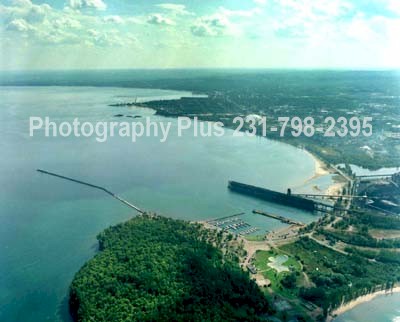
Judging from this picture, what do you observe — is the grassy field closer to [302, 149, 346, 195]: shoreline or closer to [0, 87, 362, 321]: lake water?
[0, 87, 362, 321]: lake water

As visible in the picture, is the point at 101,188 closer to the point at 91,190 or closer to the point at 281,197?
the point at 91,190

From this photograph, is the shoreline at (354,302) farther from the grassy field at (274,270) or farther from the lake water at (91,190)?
the lake water at (91,190)

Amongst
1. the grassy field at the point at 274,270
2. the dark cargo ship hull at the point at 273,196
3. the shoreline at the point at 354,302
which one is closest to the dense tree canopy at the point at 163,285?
the grassy field at the point at 274,270

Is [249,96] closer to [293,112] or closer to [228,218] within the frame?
[293,112]

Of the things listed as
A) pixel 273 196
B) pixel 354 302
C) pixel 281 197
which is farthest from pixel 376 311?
pixel 273 196

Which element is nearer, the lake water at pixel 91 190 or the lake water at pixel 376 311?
the lake water at pixel 376 311

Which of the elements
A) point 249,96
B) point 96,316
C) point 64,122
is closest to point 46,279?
point 96,316
